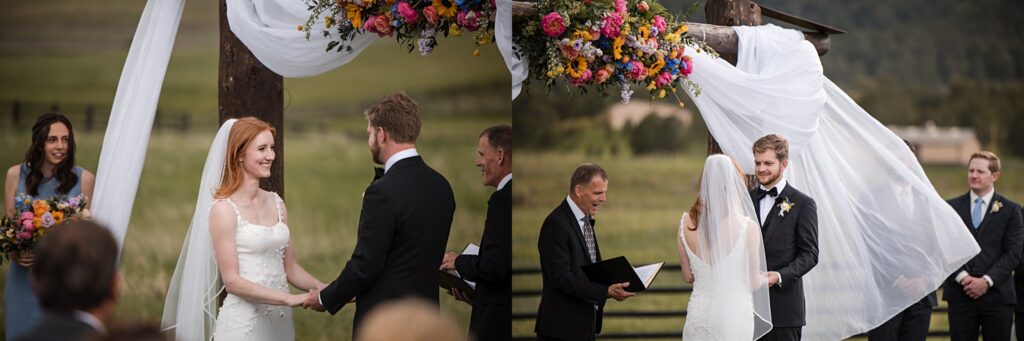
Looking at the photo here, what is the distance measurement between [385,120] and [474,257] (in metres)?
1.13

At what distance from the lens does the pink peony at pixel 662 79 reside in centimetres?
615

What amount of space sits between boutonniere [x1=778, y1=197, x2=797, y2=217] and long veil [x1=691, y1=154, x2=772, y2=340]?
0.30 m

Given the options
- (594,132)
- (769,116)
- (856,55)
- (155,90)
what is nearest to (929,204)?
(769,116)

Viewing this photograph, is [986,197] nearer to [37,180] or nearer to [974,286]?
[974,286]

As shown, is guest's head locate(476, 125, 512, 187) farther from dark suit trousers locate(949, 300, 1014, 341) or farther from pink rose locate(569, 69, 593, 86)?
dark suit trousers locate(949, 300, 1014, 341)

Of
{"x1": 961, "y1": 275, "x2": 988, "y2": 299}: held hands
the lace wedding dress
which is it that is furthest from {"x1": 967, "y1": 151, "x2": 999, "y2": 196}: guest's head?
the lace wedding dress

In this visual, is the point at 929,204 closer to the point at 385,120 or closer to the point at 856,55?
the point at 385,120

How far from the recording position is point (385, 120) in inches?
199

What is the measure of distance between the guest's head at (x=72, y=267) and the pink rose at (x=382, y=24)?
9.75 ft

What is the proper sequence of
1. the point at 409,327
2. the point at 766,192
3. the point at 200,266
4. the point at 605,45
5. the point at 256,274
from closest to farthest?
the point at 409,327, the point at 256,274, the point at 200,266, the point at 605,45, the point at 766,192

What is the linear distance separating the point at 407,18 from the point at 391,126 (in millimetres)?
871

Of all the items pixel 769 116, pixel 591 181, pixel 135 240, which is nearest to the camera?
pixel 591 181

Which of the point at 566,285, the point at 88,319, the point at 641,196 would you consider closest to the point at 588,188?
the point at 566,285

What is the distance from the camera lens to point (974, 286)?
292 inches
